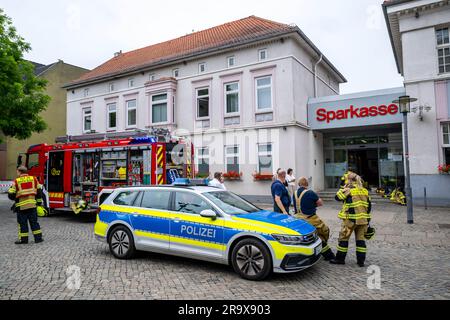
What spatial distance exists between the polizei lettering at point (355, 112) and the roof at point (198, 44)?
12.5 ft

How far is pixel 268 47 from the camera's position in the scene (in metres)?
17.2

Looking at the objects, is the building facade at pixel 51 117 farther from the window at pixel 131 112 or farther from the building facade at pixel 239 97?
the building facade at pixel 239 97

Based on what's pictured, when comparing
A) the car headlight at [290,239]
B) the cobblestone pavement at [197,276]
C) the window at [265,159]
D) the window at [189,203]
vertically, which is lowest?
the cobblestone pavement at [197,276]

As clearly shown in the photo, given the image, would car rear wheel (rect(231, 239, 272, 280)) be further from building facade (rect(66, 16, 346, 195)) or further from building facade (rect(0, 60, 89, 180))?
building facade (rect(0, 60, 89, 180))

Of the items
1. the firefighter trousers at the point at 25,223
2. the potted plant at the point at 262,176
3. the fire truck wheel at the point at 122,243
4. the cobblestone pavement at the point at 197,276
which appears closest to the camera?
the cobblestone pavement at the point at 197,276

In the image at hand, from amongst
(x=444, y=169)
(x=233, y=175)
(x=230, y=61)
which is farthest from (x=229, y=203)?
(x=230, y=61)

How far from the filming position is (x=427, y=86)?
14.2 metres

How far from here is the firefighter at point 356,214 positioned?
5.88 meters

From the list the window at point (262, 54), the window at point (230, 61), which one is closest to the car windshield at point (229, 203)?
the window at point (262, 54)

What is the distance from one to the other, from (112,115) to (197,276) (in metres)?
19.8

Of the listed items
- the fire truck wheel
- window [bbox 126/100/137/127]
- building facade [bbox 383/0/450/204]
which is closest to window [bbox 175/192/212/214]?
the fire truck wheel

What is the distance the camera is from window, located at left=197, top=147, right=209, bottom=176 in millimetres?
18797

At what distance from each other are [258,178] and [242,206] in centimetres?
1081

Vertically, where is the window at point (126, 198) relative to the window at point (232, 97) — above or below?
below
